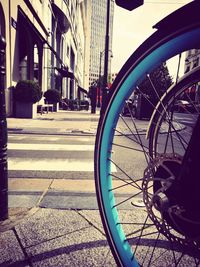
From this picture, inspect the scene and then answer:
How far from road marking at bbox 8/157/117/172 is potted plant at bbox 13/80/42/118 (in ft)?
31.4

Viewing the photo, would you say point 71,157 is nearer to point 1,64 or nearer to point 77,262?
point 1,64

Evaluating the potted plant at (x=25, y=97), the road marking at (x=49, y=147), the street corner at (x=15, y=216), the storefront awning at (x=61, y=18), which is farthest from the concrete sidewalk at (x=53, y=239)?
the storefront awning at (x=61, y=18)

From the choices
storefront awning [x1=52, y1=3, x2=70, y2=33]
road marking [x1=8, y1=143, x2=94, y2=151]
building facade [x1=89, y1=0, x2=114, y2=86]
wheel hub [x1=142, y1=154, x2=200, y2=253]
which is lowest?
road marking [x1=8, y1=143, x2=94, y2=151]

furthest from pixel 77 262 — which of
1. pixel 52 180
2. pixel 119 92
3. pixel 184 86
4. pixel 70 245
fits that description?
pixel 52 180

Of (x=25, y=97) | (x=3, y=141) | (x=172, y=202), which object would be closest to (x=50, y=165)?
(x=3, y=141)

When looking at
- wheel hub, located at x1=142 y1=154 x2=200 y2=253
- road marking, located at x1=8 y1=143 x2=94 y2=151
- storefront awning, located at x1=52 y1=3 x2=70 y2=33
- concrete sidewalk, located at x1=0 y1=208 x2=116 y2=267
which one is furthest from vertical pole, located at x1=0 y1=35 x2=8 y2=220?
storefront awning, located at x1=52 y1=3 x2=70 y2=33

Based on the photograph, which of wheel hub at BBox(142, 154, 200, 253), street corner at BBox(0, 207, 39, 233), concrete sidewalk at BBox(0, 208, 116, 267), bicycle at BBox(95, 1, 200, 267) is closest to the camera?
bicycle at BBox(95, 1, 200, 267)

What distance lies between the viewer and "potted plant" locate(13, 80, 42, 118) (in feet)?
46.8

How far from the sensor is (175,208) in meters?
1.38

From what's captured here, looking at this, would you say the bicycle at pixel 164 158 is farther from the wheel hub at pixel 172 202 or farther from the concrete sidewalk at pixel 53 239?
the concrete sidewalk at pixel 53 239

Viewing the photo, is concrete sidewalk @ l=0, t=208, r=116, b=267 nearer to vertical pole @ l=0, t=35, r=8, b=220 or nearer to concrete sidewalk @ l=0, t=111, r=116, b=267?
concrete sidewalk @ l=0, t=111, r=116, b=267

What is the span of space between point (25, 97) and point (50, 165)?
1014 centimetres

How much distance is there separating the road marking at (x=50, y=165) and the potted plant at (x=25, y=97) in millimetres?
9560

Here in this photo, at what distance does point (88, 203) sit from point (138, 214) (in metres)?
0.59
